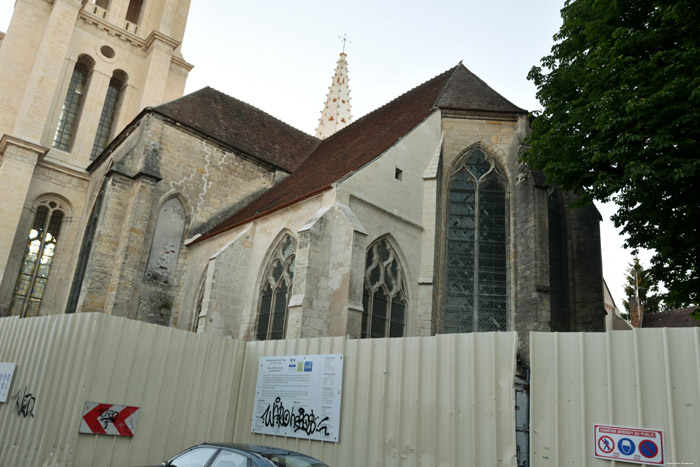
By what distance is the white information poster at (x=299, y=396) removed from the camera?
6812mm

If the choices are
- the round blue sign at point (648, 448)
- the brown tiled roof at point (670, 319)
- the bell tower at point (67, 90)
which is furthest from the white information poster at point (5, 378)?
the brown tiled roof at point (670, 319)

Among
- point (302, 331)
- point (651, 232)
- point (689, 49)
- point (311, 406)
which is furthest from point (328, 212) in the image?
point (689, 49)

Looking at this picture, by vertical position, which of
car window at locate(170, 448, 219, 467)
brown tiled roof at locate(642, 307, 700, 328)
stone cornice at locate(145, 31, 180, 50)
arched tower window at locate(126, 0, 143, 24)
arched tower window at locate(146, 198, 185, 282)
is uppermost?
arched tower window at locate(126, 0, 143, 24)

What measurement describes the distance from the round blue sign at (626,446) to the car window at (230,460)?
3.32 metres

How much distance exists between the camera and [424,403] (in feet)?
19.4

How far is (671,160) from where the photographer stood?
795 centimetres

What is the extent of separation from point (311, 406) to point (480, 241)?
847 centimetres

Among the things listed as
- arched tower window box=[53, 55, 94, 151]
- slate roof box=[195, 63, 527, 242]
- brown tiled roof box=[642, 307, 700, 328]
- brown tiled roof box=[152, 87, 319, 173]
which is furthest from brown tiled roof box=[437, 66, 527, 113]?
brown tiled roof box=[642, 307, 700, 328]

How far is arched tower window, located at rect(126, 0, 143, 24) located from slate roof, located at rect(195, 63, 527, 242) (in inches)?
586

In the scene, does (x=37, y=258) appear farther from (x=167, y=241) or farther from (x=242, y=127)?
(x=242, y=127)

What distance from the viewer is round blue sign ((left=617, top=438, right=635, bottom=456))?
14.5 feet

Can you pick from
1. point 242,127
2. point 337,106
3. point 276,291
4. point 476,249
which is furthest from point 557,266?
point 337,106

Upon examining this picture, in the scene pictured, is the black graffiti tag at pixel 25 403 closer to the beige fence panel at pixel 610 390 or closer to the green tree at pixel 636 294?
the beige fence panel at pixel 610 390

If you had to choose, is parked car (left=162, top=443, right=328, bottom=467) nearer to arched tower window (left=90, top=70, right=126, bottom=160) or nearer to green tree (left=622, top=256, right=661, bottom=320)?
arched tower window (left=90, top=70, right=126, bottom=160)
